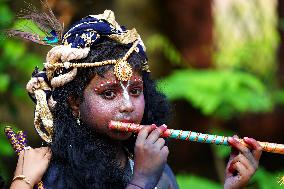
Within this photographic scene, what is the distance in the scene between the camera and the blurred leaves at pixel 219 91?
22.5ft

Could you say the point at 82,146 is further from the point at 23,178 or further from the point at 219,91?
the point at 219,91

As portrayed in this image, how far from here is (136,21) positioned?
30.0 feet

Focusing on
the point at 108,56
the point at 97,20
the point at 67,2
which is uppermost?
the point at 67,2

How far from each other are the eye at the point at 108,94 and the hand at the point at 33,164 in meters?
0.41

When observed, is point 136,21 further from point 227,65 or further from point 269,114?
point 269,114

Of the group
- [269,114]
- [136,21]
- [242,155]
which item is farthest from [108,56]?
[136,21]

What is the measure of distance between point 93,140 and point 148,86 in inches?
21.0

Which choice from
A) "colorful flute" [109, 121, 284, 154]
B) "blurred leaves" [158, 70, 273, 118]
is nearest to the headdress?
"colorful flute" [109, 121, 284, 154]

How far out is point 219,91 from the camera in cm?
695

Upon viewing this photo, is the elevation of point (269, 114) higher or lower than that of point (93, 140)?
higher


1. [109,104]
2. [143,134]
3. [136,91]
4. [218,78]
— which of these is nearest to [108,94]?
[109,104]

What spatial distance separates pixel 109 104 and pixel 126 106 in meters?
0.08

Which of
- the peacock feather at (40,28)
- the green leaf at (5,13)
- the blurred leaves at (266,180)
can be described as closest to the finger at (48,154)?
the peacock feather at (40,28)

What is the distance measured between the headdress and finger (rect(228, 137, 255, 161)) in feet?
1.92
